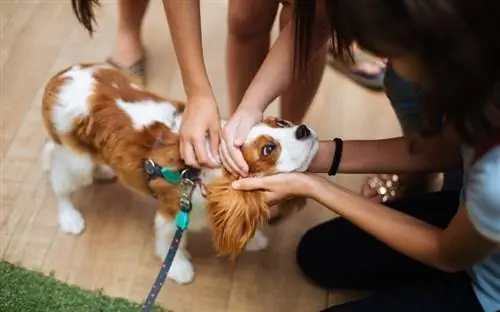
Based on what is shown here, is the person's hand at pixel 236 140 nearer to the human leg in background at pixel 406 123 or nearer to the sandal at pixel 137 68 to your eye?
the human leg in background at pixel 406 123

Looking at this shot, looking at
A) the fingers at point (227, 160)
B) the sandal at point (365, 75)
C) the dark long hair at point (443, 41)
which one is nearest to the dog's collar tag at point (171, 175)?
the fingers at point (227, 160)

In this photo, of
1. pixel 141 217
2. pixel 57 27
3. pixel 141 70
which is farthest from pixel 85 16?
pixel 57 27

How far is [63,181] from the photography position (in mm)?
1618

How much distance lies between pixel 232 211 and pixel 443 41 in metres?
0.54

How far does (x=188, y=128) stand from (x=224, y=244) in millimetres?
218

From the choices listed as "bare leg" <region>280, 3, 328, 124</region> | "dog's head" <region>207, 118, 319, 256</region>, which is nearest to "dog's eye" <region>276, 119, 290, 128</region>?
"dog's head" <region>207, 118, 319, 256</region>

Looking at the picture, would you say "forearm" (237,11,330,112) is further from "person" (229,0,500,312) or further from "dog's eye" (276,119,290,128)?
"person" (229,0,500,312)

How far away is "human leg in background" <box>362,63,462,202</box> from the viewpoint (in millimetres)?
1476

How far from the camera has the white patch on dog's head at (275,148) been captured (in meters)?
1.28

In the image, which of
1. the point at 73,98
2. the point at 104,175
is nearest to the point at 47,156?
the point at 104,175

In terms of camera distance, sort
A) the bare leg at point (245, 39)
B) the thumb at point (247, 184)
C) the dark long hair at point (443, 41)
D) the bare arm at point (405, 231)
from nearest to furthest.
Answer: the dark long hair at point (443, 41)
the bare arm at point (405, 231)
the thumb at point (247, 184)
the bare leg at point (245, 39)

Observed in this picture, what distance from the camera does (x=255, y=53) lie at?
163 centimetres

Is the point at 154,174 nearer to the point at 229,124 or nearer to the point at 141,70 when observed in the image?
the point at 229,124

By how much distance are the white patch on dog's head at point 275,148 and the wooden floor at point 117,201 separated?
40 centimetres
